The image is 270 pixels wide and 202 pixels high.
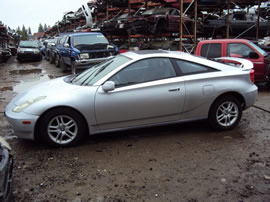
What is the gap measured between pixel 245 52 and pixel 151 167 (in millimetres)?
6125

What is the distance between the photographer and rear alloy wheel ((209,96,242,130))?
4840mm

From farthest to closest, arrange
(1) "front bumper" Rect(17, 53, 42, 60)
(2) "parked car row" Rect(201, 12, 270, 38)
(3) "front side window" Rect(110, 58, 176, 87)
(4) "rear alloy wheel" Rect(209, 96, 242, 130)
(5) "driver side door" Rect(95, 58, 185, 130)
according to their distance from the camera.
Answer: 1. (1) "front bumper" Rect(17, 53, 42, 60)
2. (2) "parked car row" Rect(201, 12, 270, 38)
3. (4) "rear alloy wheel" Rect(209, 96, 242, 130)
4. (3) "front side window" Rect(110, 58, 176, 87)
5. (5) "driver side door" Rect(95, 58, 185, 130)

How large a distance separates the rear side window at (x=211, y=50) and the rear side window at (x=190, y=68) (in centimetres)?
402

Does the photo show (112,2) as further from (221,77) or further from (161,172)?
(161,172)

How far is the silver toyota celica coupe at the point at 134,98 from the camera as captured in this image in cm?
420

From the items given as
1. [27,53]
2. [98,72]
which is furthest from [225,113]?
[27,53]

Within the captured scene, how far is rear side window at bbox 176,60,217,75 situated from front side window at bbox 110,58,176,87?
0.54 feet

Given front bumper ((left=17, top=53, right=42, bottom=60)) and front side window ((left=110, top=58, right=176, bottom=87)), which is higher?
front side window ((left=110, top=58, right=176, bottom=87))

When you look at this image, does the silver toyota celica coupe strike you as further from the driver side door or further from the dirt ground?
the dirt ground

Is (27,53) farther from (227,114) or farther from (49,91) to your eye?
(227,114)

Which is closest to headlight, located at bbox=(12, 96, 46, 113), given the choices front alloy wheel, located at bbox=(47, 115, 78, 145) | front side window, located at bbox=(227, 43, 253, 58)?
front alloy wheel, located at bbox=(47, 115, 78, 145)

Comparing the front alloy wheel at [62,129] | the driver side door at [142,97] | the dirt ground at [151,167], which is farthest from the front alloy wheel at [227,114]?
the front alloy wheel at [62,129]

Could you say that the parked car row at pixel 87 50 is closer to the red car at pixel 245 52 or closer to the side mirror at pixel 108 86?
the red car at pixel 245 52

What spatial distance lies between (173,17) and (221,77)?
9.39 meters
